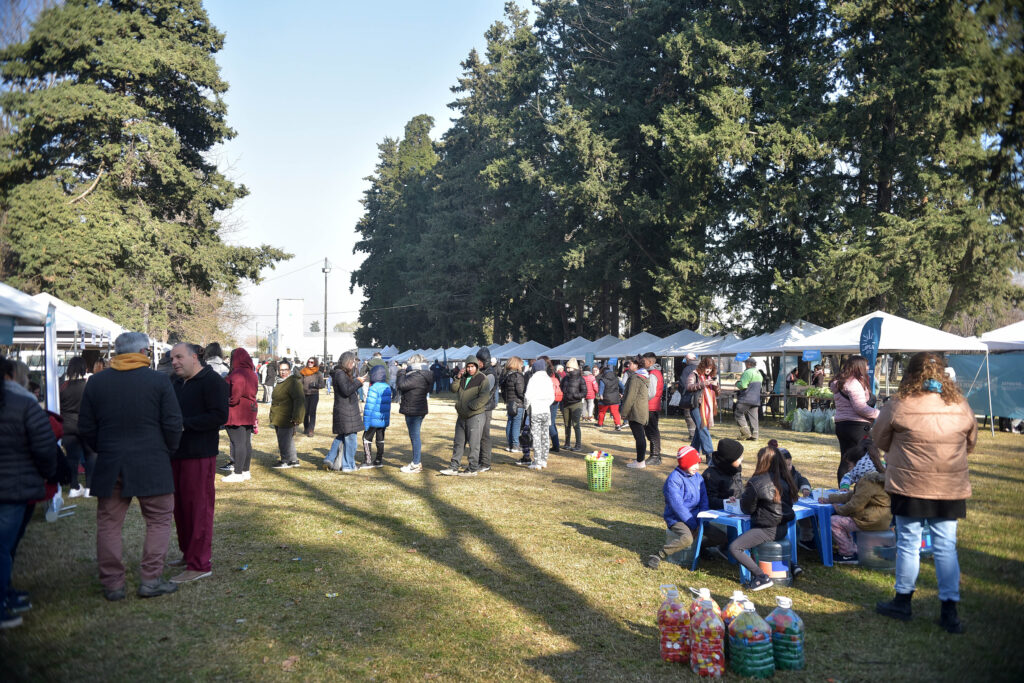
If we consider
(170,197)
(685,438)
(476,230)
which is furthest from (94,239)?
(476,230)

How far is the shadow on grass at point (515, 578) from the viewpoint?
4473mm

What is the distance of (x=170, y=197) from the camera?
1109 inches

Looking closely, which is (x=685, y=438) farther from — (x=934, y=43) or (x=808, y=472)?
(x=934, y=43)

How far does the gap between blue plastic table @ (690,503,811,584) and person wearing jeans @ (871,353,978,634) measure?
113cm

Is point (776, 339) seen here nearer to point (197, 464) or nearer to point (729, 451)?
point (729, 451)

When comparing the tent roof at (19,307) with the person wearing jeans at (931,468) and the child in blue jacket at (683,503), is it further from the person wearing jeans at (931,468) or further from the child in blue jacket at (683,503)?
the person wearing jeans at (931,468)

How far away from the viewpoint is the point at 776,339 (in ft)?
73.7

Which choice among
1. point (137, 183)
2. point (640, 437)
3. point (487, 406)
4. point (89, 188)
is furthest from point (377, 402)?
point (137, 183)

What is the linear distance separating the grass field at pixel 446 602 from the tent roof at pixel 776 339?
13283 millimetres

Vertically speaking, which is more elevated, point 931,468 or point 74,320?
point 74,320

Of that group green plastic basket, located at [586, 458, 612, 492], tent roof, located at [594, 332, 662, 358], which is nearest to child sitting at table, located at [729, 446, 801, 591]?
green plastic basket, located at [586, 458, 612, 492]

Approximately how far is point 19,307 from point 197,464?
3.90 m

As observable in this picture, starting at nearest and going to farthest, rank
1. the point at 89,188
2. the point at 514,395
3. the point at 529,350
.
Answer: the point at 514,395
the point at 89,188
the point at 529,350

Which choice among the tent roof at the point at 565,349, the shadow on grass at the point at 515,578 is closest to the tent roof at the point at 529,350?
the tent roof at the point at 565,349
